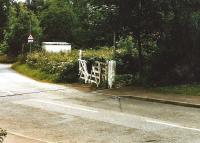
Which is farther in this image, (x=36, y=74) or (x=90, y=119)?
(x=36, y=74)

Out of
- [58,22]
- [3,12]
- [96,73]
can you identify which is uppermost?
[58,22]

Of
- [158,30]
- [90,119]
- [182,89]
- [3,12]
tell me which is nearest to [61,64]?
[158,30]

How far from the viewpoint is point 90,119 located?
1608cm

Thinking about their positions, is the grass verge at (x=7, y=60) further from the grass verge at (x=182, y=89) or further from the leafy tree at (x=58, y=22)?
the grass verge at (x=182, y=89)

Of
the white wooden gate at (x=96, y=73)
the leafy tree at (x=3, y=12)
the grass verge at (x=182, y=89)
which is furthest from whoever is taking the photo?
the white wooden gate at (x=96, y=73)

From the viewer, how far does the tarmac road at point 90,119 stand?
13.2 meters

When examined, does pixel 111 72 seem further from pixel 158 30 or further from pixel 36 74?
pixel 36 74

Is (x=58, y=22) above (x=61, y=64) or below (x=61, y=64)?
above

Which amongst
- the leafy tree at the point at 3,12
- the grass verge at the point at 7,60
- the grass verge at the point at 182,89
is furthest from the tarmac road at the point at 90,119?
the grass verge at the point at 7,60

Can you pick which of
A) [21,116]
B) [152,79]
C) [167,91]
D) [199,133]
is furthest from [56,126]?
[152,79]

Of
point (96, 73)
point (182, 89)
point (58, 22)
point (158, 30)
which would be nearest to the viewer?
point (182, 89)

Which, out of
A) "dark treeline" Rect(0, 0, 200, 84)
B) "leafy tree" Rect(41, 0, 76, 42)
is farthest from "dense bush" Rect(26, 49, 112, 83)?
"leafy tree" Rect(41, 0, 76, 42)

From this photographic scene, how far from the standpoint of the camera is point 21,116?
16891 mm

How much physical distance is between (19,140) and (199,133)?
15.0ft
